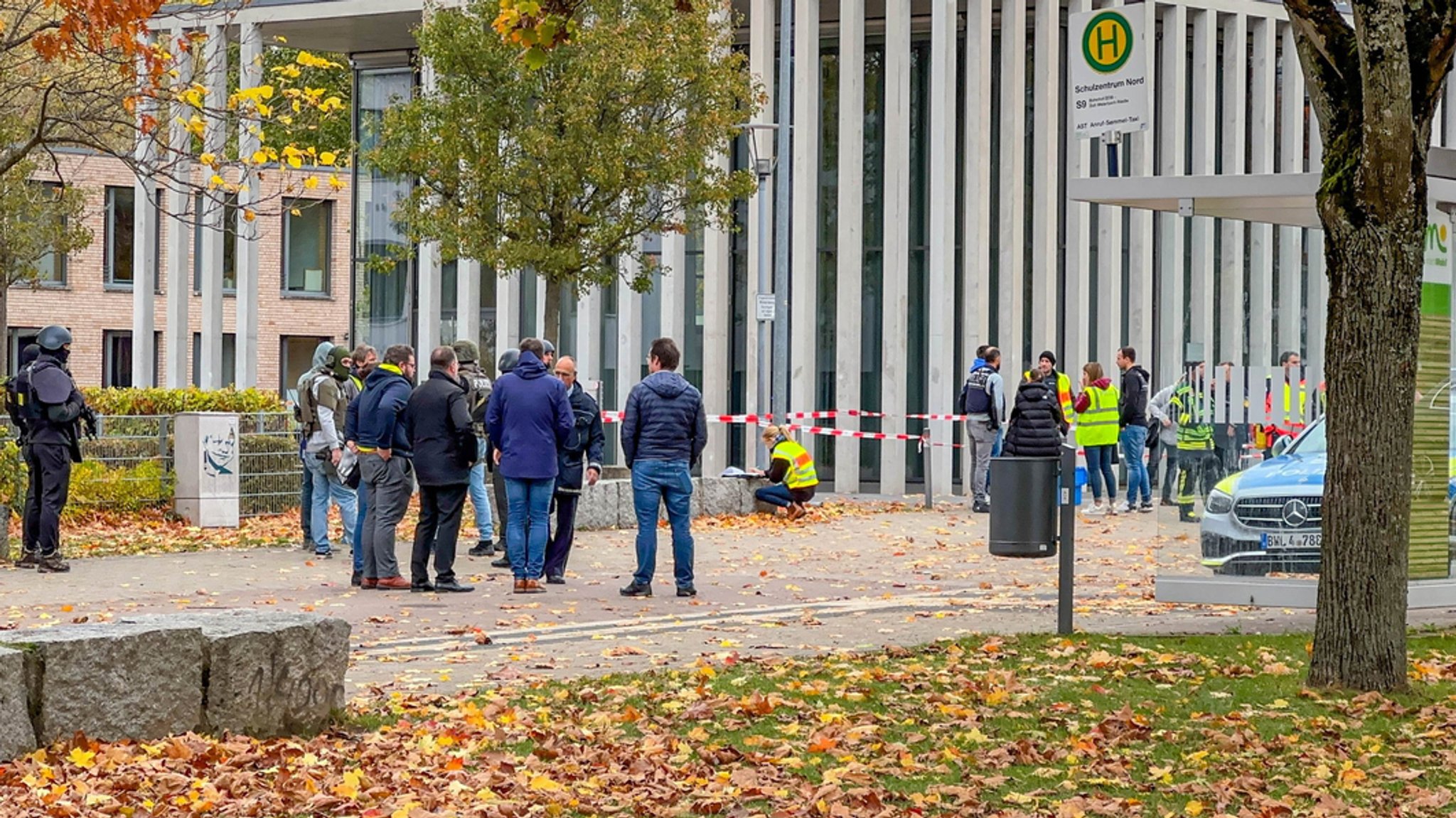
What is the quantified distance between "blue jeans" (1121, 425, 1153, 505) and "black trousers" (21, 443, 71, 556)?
1248cm

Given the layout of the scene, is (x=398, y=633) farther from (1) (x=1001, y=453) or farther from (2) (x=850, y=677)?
(1) (x=1001, y=453)

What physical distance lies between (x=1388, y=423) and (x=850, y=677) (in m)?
2.64

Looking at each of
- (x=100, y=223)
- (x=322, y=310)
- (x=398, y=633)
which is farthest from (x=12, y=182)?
(x=398, y=633)

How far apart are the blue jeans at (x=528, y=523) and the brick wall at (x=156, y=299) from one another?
33339 millimetres

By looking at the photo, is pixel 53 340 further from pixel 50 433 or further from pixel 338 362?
pixel 338 362

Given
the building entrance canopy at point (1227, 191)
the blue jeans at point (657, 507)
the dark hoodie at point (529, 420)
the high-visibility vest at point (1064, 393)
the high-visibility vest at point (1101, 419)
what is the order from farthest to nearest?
the high-visibility vest at point (1064, 393) < the high-visibility vest at point (1101, 419) < the dark hoodie at point (529, 420) < the blue jeans at point (657, 507) < the building entrance canopy at point (1227, 191)

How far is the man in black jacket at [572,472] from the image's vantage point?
50.4ft

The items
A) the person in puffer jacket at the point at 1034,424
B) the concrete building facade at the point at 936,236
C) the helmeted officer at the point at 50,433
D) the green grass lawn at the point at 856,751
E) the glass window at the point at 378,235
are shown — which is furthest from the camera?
the glass window at the point at 378,235

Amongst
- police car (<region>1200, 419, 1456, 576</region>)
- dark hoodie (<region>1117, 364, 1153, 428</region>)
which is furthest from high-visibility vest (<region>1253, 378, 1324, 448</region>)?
dark hoodie (<region>1117, 364, 1153, 428</region>)

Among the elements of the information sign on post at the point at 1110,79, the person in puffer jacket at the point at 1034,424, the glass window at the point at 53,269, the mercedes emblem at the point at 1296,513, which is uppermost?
the glass window at the point at 53,269

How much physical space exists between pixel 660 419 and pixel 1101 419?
10373mm

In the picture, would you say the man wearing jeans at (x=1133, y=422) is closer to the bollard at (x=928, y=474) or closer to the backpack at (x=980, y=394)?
the backpack at (x=980, y=394)

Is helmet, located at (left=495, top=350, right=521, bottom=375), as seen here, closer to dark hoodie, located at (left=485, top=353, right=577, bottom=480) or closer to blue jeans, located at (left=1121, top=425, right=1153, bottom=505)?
dark hoodie, located at (left=485, top=353, right=577, bottom=480)

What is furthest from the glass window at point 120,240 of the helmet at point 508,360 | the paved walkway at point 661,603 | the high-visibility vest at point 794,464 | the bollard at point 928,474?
the helmet at point 508,360
